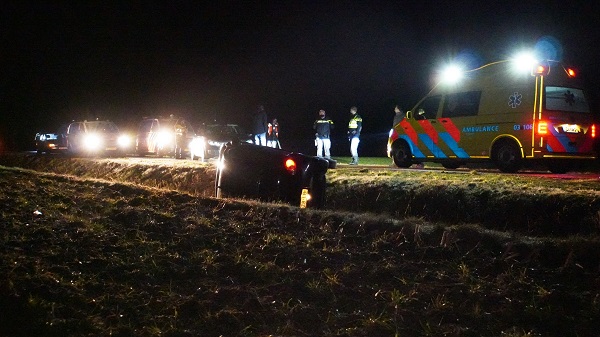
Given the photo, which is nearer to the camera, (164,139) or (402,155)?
(402,155)

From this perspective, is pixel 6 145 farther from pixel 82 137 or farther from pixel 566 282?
pixel 566 282

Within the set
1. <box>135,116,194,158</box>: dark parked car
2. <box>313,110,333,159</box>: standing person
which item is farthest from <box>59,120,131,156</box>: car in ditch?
<box>313,110,333,159</box>: standing person

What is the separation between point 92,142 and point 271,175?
15724mm

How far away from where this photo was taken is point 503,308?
3885 millimetres

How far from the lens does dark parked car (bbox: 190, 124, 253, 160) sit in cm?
1728

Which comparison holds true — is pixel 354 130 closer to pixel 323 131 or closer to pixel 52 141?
pixel 323 131

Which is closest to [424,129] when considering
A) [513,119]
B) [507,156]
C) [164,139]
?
[507,156]

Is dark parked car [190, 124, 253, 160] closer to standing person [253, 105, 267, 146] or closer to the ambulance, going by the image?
standing person [253, 105, 267, 146]

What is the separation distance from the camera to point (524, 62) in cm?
1075

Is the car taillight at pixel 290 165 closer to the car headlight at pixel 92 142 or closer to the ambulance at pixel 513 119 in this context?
the ambulance at pixel 513 119

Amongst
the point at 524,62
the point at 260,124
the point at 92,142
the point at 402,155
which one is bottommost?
the point at 402,155

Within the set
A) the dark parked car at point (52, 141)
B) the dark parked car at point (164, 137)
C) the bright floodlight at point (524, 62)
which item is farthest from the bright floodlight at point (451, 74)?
the dark parked car at point (52, 141)

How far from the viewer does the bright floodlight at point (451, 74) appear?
12359 mm

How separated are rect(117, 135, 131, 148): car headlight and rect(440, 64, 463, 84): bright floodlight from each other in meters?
13.8
